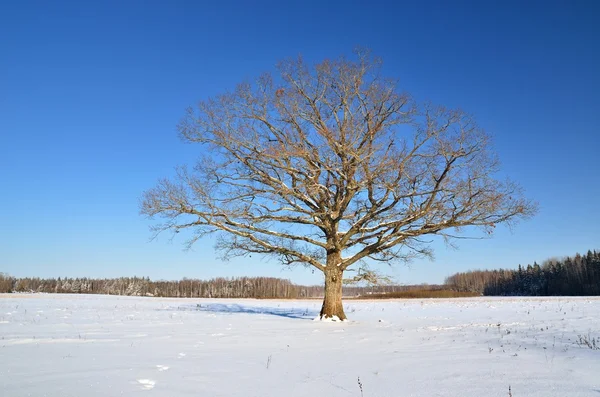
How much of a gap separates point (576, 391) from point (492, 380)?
1.00m

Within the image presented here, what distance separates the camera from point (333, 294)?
56.1 feet

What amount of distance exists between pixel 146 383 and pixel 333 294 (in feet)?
40.3

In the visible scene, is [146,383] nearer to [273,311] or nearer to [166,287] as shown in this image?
[273,311]

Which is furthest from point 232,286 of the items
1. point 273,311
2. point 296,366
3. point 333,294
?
point 296,366

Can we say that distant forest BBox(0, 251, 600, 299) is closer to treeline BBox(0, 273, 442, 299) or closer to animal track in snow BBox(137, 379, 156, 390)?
treeline BBox(0, 273, 442, 299)

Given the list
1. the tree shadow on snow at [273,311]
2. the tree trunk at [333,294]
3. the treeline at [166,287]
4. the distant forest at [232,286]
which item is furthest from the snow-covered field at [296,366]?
the treeline at [166,287]

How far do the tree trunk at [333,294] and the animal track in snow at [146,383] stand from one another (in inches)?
476

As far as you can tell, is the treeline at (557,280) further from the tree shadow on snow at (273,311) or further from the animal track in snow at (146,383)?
the animal track in snow at (146,383)

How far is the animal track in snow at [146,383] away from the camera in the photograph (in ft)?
17.2

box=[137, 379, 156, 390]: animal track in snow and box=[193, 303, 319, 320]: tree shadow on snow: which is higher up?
box=[137, 379, 156, 390]: animal track in snow

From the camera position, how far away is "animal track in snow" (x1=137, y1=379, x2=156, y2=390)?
5242 mm

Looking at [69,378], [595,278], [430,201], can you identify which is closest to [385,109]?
[430,201]

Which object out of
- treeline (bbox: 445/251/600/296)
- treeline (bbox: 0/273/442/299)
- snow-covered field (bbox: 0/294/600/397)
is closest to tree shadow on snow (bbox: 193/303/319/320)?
snow-covered field (bbox: 0/294/600/397)

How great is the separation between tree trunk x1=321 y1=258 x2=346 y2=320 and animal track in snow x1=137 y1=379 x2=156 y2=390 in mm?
12088
